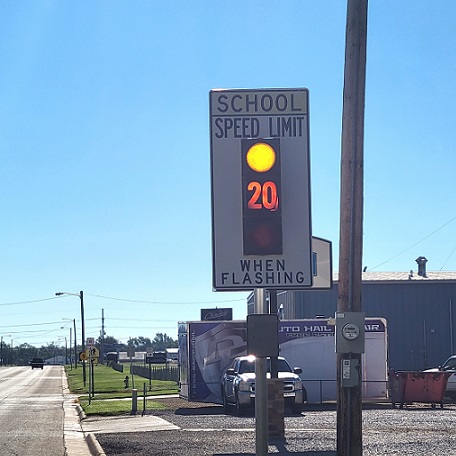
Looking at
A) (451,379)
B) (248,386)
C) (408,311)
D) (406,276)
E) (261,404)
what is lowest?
(451,379)

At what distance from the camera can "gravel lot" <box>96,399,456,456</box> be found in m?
15.5

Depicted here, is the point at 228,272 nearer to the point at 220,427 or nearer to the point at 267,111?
the point at 267,111

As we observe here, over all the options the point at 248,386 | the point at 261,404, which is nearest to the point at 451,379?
the point at 248,386

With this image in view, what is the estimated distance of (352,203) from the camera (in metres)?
10.1

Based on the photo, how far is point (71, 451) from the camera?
1816cm

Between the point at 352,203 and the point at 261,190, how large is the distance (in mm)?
1609

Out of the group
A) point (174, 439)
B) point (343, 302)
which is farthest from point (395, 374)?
point (343, 302)

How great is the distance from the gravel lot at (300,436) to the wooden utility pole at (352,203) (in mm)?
4958

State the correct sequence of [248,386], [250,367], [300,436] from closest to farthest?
[300,436] < [248,386] < [250,367]

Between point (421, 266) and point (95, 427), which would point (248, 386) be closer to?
point (95, 427)

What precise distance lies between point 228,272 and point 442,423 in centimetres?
1353

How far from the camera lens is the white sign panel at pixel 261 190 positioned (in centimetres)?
886

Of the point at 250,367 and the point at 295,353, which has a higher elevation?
the point at 295,353

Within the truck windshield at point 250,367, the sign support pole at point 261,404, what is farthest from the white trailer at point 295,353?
the sign support pole at point 261,404
